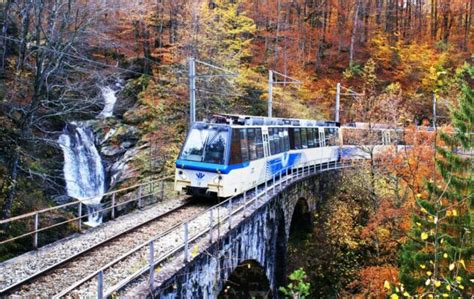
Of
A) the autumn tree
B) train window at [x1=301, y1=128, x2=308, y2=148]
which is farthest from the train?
the autumn tree

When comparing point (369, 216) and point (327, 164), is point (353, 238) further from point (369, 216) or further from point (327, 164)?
point (327, 164)

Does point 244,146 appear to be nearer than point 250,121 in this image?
Yes

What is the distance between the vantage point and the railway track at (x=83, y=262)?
828 centimetres

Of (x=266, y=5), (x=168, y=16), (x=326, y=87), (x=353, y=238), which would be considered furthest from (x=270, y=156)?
(x=266, y=5)

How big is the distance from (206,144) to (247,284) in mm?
5640

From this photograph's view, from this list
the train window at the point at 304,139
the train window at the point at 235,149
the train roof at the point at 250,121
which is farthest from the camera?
the train window at the point at 304,139

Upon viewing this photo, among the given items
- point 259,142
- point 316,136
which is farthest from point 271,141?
point 316,136

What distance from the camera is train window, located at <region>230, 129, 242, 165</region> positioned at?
15.5 m

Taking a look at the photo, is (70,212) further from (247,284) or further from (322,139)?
(322,139)

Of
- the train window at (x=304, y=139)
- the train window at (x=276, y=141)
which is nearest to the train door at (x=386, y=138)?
the train window at (x=304, y=139)

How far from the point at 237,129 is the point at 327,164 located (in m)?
15.1

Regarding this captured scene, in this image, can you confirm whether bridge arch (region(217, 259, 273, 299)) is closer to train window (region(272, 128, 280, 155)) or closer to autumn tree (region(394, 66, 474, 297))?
autumn tree (region(394, 66, 474, 297))

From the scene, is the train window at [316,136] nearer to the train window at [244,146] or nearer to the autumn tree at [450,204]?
the autumn tree at [450,204]

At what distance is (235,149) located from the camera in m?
15.7
